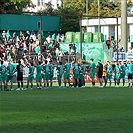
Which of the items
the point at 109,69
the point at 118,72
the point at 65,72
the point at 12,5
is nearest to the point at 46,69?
the point at 65,72

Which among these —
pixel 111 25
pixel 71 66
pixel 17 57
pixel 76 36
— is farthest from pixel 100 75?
pixel 111 25

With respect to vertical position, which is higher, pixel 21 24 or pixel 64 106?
pixel 21 24

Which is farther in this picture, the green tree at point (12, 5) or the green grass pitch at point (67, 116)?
the green tree at point (12, 5)

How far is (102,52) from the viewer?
59719 millimetres

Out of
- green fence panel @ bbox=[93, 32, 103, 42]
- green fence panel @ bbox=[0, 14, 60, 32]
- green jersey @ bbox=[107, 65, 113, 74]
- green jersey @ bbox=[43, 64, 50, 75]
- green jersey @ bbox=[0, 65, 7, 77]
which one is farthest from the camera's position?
green fence panel @ bbox=[0, 14, 60, 32]

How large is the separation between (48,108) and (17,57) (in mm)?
30412

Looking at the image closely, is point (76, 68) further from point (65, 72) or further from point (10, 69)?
point (10, 69)

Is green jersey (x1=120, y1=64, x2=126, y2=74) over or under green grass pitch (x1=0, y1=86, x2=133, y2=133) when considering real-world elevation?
over

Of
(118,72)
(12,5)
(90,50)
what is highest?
(12,5)

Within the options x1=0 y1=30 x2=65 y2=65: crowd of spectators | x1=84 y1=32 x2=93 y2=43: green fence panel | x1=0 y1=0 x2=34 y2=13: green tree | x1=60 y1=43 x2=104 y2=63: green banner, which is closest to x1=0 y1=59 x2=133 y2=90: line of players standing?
x1=0 y1=30 x2=65 y2=65: crowd of spectators

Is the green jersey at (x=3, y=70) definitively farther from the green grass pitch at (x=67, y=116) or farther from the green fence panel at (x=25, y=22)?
the green fence panel at (x=25, y=22)

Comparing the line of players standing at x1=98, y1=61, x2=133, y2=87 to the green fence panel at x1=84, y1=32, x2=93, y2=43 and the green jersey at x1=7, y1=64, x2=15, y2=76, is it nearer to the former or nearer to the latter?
the green jersey at x1=7, y1=64, x2=15, y2=76

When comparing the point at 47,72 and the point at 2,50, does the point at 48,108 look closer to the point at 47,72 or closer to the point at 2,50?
the point at 47,72

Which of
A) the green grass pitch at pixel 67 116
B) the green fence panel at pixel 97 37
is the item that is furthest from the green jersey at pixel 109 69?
the green grass pitch at pixel 67 116
